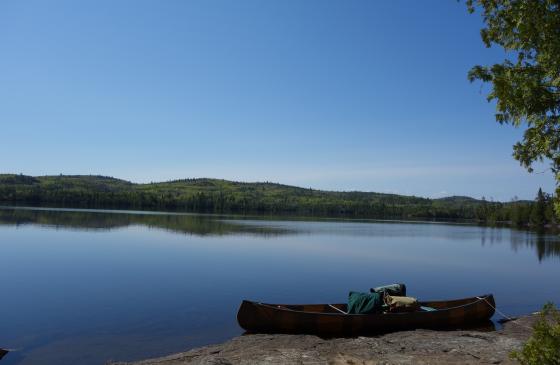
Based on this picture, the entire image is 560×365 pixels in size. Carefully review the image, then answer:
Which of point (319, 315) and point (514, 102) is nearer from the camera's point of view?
point (514, 102)

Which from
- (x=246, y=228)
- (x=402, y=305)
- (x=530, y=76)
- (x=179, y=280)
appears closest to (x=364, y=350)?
(x=402, y=305)

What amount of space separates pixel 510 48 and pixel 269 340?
14.4 m

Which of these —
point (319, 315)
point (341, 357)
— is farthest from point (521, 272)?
point (341, 357)

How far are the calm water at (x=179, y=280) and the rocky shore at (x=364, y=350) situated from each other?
2477 mm

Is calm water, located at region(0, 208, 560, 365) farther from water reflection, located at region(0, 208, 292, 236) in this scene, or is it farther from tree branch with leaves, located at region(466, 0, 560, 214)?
tree branch with leaves, located at region(466, 0, 560, 214)

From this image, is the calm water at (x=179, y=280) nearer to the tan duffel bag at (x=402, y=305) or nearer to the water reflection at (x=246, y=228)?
the tan duffel bag at (x=402, y=305)

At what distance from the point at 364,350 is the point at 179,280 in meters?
19.7

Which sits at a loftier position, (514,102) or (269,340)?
(514,102)

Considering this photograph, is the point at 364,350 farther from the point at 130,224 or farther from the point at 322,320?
the point at 130,224

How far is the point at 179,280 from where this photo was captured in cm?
3359

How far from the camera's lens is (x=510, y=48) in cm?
960

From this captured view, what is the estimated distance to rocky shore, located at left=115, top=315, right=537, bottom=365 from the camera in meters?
15.5

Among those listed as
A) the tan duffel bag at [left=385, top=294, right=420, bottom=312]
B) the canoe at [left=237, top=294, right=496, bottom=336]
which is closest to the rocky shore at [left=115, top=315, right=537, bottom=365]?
the canoe at [left=237, top=294, right=496, bottom=336]

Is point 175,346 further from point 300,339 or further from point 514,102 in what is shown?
point 514,102
